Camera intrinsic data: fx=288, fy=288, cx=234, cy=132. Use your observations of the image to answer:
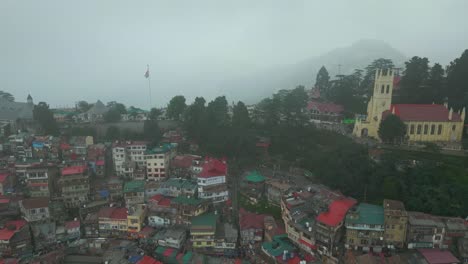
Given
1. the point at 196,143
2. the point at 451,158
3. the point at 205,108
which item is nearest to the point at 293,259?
the point at 451,158

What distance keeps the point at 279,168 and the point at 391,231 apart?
56.0 ft

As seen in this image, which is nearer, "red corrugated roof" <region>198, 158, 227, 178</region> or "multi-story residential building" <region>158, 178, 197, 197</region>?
"red corrugated roof" <region>198, 158, 227, 178</region>

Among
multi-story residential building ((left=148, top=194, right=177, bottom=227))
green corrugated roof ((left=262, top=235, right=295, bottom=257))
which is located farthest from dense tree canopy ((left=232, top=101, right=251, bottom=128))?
green corrugated roof ((left=262, top=235, right=295, bottom=257))

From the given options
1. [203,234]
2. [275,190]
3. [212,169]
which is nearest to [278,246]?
[203,234]

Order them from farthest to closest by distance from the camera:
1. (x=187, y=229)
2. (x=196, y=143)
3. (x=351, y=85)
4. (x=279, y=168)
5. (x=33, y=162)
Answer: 1. (x=351, y=85)
2. (x=196, y=143)
3. (x=279, y=168)
4. (x=33, y=162)
5. (x=187, y=229)

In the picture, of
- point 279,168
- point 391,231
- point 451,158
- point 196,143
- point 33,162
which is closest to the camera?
point 391,231

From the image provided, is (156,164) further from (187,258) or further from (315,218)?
(315,218)

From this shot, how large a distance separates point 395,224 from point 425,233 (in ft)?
7.82

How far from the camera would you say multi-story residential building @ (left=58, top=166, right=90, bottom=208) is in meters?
32.8

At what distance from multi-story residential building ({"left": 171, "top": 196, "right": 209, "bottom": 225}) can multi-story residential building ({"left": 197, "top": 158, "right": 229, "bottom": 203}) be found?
1.84 m

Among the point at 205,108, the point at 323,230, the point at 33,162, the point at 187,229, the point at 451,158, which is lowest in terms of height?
the point at 187,229

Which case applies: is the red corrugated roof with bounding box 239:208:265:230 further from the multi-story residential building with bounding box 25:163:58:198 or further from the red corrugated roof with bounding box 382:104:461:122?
the multi-story residential building with bounding box 25:163:58:198

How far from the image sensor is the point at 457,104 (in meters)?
38.7

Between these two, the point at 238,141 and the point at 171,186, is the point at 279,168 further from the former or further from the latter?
the point at 171,186
